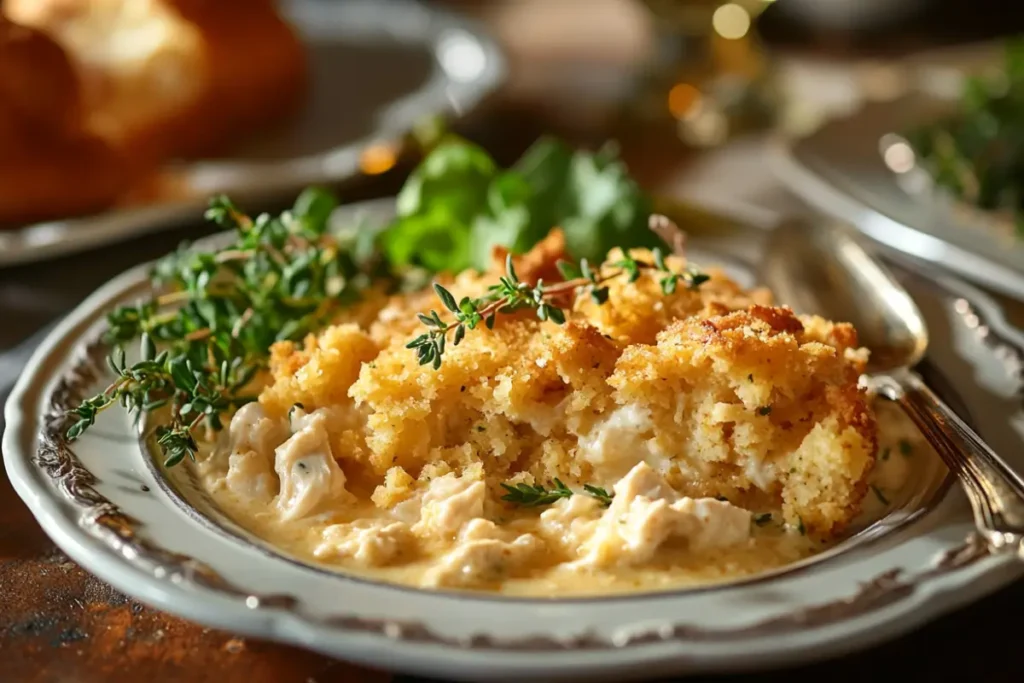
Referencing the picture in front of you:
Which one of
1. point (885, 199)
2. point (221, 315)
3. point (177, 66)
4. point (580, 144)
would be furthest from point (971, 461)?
point (177, 66)

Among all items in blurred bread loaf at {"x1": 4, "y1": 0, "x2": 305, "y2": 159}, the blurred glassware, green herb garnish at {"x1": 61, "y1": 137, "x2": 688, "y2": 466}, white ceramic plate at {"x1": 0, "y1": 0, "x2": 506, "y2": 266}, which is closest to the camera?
green herb garnish at {"x1": 61, "y1": 137, "x2": 688, "y2": 466}

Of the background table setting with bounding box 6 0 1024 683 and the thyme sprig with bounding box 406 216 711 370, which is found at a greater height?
the thyme sprig with bounding box 406 216 711 370

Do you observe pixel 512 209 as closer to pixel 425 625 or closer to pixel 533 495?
pixel 533 495

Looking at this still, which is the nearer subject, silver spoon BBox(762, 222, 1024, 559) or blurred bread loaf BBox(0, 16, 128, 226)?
silver spoon BBox(762, 222, 1024, 559)

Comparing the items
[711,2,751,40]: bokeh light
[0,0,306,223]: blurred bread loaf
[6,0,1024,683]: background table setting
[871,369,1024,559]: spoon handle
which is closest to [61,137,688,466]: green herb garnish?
[6,0,1024,683]: background table setting

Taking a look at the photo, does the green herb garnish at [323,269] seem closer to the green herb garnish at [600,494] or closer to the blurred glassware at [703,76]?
the green herb garnish at [600,494]

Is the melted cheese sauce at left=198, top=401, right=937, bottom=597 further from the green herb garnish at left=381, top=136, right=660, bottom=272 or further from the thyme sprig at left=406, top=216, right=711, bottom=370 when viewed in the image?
the green herb garnish at left=381, top=136, right=660, bottom=272
